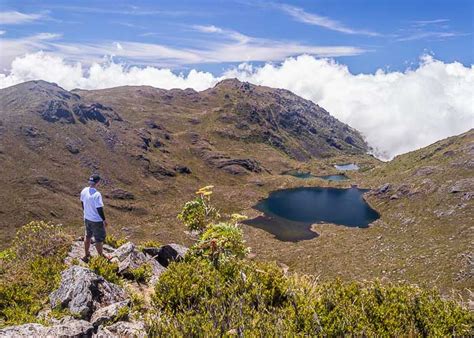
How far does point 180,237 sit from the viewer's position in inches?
3962

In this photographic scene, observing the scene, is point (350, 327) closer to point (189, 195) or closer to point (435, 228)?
point (435, 228)

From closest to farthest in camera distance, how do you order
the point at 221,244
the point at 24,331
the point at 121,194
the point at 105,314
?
the point at 24,331, the point at 105,314, the point at 221,244, the point at 121,194

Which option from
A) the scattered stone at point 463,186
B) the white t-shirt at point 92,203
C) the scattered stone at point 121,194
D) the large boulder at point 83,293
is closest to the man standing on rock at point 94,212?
the white t-shirt at point 92,203

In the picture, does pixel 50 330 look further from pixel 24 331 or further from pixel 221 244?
pixel 221 244

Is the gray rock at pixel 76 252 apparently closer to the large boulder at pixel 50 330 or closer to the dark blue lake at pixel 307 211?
the large boulder at pixel 50 330

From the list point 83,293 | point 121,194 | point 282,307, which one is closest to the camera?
point 282,307

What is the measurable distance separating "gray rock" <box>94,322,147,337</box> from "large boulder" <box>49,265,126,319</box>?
54.6 inches

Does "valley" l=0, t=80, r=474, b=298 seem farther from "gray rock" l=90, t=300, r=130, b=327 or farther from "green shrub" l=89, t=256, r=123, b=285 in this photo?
"gray rock" l=90, t=300, r=130, b=327

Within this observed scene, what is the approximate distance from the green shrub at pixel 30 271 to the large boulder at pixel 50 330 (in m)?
1.57

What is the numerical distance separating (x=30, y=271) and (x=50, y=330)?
18.8ft

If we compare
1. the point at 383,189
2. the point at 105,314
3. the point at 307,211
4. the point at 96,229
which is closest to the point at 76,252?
the point at 96,229

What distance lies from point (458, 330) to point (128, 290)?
11317 mm

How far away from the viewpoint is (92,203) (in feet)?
52.6

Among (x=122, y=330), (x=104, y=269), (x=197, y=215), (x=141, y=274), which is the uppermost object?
(x=197, y=215)
